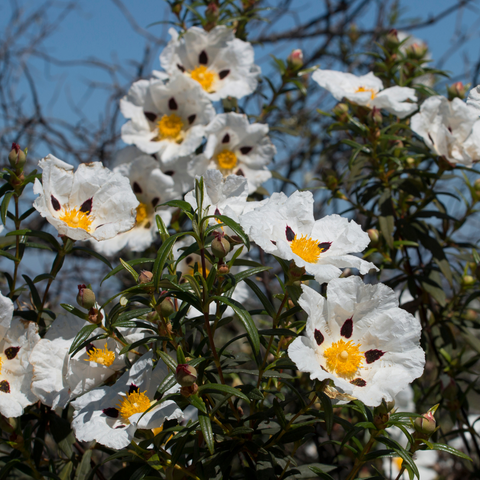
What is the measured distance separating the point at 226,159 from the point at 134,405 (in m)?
1.54

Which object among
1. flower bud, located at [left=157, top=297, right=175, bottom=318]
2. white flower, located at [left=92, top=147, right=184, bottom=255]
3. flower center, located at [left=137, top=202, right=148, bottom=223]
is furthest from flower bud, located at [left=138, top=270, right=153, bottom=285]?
flower center, located at [left=137, top=202, right=148, bottom=223]

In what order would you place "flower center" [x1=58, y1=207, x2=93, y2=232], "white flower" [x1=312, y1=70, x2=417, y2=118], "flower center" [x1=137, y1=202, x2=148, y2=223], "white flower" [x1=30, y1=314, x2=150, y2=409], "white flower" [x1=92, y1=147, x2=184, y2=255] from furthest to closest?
"flower center" [x1=137, y1=202, x2=148, y2=223], "white flower" [x1=92, y1=147, x2=184, y2=255], "white flower" [x1=312, y1=70, x2=417, y2=118], "flower center" [x1=58, y1=207, x2=93, y2=232], "white flower" [x1=30, y1=314, x2=150, y2=409]

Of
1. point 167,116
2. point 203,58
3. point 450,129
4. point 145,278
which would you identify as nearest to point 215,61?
point 203,58

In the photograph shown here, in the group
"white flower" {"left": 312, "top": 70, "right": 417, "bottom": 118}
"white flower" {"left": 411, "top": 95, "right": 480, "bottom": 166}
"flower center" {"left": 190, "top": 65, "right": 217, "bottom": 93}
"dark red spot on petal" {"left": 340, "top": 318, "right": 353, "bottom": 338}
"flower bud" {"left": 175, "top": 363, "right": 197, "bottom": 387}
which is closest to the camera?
"flower bud" {"left": 175, "top": 363, "right": 197, "bottom": 387}

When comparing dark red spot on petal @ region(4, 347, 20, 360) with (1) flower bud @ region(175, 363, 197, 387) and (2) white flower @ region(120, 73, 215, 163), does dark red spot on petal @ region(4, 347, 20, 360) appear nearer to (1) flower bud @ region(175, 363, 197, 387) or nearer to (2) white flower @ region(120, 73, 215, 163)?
(1) flower bud @ region(175, 363, 197, 387)

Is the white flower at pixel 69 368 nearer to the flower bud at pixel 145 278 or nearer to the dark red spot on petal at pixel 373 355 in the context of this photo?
the flower bud at pixel 145 278

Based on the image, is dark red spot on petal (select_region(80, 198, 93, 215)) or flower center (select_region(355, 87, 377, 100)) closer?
dark red spot on petal (select_region(80, 198, 93, 215))

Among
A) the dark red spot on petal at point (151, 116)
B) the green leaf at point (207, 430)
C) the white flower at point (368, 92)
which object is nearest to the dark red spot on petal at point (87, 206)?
the green leaf at point (207, 430)

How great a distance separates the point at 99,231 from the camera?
5.59 ft

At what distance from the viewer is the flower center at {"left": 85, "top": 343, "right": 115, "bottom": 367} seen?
1.49m

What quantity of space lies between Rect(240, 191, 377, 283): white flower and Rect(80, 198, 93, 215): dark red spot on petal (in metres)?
0.68

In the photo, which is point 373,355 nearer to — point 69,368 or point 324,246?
point 324,246

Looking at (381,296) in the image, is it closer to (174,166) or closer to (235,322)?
(174,166)

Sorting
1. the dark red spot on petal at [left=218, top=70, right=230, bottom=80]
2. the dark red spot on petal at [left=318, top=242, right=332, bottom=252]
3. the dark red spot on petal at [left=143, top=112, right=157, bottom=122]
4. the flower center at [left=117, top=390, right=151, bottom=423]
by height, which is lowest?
the flower center at [left=117, top=390, right=151, bottom=423]
